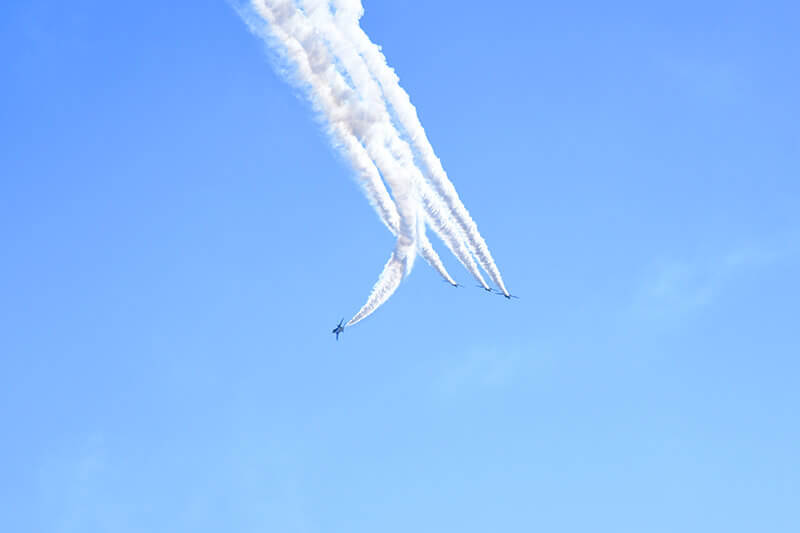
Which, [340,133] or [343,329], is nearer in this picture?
[340,133]

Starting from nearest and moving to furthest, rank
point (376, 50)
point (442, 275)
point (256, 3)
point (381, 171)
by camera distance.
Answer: point (256, 3), point (376, 50), point (381, 171), point (442, 275)

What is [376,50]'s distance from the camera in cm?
4006

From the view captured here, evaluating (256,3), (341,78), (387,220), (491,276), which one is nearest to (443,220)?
(387,220)

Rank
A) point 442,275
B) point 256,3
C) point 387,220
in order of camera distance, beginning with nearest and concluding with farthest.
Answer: point 256,3 < point 387,220 < point 442,275

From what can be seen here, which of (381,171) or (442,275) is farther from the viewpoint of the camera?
(442,275)

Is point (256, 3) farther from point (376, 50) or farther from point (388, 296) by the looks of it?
point (388, 296)

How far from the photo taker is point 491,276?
51656 mm

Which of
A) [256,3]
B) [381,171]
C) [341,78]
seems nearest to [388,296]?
[381,171]

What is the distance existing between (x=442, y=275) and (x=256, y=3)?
58.8 ft

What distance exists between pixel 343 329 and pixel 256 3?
25.0 metres

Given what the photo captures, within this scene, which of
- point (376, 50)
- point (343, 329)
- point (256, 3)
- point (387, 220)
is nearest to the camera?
point (256, 3)

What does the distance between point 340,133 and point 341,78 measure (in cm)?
237

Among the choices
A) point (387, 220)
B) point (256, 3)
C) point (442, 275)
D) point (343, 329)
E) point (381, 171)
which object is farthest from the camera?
point (343, 329)

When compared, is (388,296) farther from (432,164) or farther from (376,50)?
(376,50)
